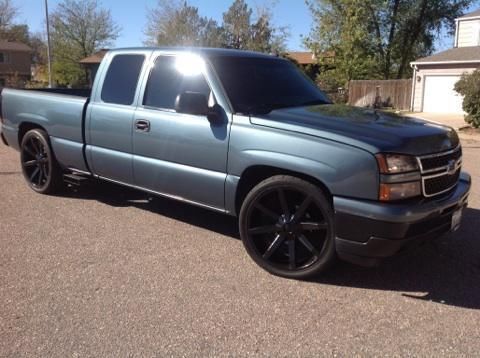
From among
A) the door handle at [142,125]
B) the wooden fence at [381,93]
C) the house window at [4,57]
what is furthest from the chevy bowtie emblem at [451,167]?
the house window at [4,57]

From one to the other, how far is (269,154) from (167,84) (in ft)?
5.00

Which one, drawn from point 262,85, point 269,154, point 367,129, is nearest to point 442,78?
point 262,85

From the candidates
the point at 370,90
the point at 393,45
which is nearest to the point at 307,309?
the point at 370,90

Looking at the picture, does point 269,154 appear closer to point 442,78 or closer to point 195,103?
point 195,103

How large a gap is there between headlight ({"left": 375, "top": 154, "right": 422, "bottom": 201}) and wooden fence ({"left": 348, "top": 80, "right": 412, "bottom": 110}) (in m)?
28.0

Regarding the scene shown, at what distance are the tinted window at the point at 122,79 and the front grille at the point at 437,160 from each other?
116 inches

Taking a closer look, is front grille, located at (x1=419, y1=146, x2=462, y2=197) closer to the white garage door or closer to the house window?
the white garage door

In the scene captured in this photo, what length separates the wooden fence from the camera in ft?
100

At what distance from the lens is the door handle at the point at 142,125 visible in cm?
497

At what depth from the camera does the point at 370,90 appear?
31.6 m

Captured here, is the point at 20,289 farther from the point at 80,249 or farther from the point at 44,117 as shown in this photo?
the point at 44,117

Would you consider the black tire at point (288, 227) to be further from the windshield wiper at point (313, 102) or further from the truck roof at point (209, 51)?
the truck roof at point (209, 51)

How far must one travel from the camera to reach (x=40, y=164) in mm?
6602

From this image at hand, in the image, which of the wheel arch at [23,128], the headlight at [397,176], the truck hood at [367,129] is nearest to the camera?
the headlight at [397,176]
